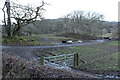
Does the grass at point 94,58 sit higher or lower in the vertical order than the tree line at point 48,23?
lower

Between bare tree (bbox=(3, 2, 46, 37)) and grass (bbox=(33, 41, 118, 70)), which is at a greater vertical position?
bare tree (bbox=(3, 2, 46, 37))

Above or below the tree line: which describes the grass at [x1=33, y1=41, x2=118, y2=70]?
below

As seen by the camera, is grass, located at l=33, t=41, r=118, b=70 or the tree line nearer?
grass, located at l=33, t=41, r=118, b=70

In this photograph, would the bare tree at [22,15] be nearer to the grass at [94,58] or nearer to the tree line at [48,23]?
the tree line at [48,23]

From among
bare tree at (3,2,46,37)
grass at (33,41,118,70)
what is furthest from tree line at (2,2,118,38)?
grass at (33,41,118,70)

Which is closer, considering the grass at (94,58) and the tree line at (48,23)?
the grass at (94,58)

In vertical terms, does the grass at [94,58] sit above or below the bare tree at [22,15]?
below

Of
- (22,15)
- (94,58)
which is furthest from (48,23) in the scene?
(94,58)

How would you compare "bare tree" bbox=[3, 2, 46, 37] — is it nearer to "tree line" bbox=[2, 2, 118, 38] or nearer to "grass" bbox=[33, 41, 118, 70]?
"tree line" bbox=[2, 2, 118, 38]

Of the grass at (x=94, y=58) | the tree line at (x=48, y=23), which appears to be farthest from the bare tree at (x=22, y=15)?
the grass at (x=94, y=58)

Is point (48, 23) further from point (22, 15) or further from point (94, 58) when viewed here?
point (94, 58)

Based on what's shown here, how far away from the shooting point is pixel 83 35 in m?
32.7

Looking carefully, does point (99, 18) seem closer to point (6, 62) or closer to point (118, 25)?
point (118, 25)

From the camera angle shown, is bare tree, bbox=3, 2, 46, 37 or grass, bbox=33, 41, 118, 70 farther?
bare tree, bbox=3, 2, 46, 37
